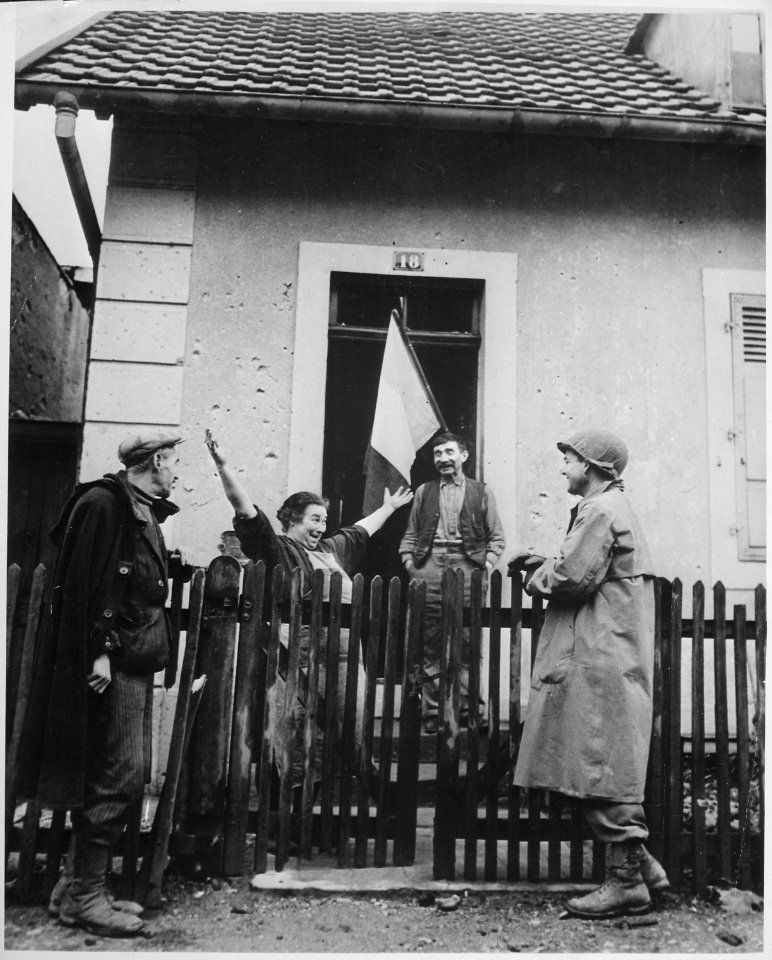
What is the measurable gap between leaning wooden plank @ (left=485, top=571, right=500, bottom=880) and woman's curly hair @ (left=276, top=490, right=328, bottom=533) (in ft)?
4.00

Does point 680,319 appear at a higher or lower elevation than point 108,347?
higher

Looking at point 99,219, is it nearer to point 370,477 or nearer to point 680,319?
point 370,477

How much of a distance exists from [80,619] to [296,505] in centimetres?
149

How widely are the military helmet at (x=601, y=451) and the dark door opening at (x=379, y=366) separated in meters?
1.06

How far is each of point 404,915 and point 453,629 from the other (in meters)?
1.08

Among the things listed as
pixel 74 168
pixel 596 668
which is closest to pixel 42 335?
pixel 74 168

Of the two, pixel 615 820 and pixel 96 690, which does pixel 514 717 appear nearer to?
pixel 615 820

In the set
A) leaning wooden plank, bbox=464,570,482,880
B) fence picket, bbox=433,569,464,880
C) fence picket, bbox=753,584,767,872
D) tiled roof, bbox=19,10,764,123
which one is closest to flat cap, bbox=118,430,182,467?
fence picket, bbox=433,569,464,880

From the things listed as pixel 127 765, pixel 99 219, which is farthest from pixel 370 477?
pixel 99 219

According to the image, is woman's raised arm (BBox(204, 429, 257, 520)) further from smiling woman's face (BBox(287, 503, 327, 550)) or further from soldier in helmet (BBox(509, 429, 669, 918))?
soldier in helmet (BBox(509, 429, 669, 918))

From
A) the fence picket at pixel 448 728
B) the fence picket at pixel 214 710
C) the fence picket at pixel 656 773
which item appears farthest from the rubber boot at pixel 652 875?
the fence picket at pixel 214 710

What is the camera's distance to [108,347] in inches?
165

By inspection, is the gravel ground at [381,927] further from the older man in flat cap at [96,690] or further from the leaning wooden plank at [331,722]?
the leaning wooden plank at [331,722]

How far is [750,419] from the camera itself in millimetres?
4121
